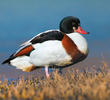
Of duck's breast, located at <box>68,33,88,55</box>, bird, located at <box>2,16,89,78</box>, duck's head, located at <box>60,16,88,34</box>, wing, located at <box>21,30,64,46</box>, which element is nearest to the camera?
bird, located at <box>2,16,89,78</box>

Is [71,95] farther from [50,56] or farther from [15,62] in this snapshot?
[15,62]

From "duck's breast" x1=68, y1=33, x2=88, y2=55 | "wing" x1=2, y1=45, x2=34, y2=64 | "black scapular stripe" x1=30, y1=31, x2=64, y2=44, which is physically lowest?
"duck's breast" x1=68, y1=33, x2=88, y2=55

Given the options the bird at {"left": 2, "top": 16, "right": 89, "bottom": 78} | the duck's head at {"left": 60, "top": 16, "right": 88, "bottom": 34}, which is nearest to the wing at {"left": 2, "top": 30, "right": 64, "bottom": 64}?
the bird at {"left": 2, "top": 16, "right": 89, "bottom": 78}

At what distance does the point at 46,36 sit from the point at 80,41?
2.45ft

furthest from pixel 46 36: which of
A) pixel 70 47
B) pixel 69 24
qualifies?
pixel 69 24

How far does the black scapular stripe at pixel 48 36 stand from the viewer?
6.39 metres

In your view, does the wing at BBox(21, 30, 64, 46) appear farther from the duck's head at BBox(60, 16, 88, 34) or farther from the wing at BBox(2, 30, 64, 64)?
the duck's head at BBox(60, 16, 88, 34)

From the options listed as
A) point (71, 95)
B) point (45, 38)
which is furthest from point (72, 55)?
point (71, 95)

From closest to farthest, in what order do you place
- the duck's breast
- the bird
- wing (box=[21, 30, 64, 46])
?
the bird, wing (box=[21, 30, 64, 46]), the duck's breast

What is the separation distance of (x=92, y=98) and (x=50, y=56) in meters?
2.51

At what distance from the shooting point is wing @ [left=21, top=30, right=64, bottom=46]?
6.41 m

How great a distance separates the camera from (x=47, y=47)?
20.6ft

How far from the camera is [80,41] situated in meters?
6.61

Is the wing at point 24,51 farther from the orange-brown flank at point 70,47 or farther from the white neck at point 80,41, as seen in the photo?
the white neck at point 80,41
